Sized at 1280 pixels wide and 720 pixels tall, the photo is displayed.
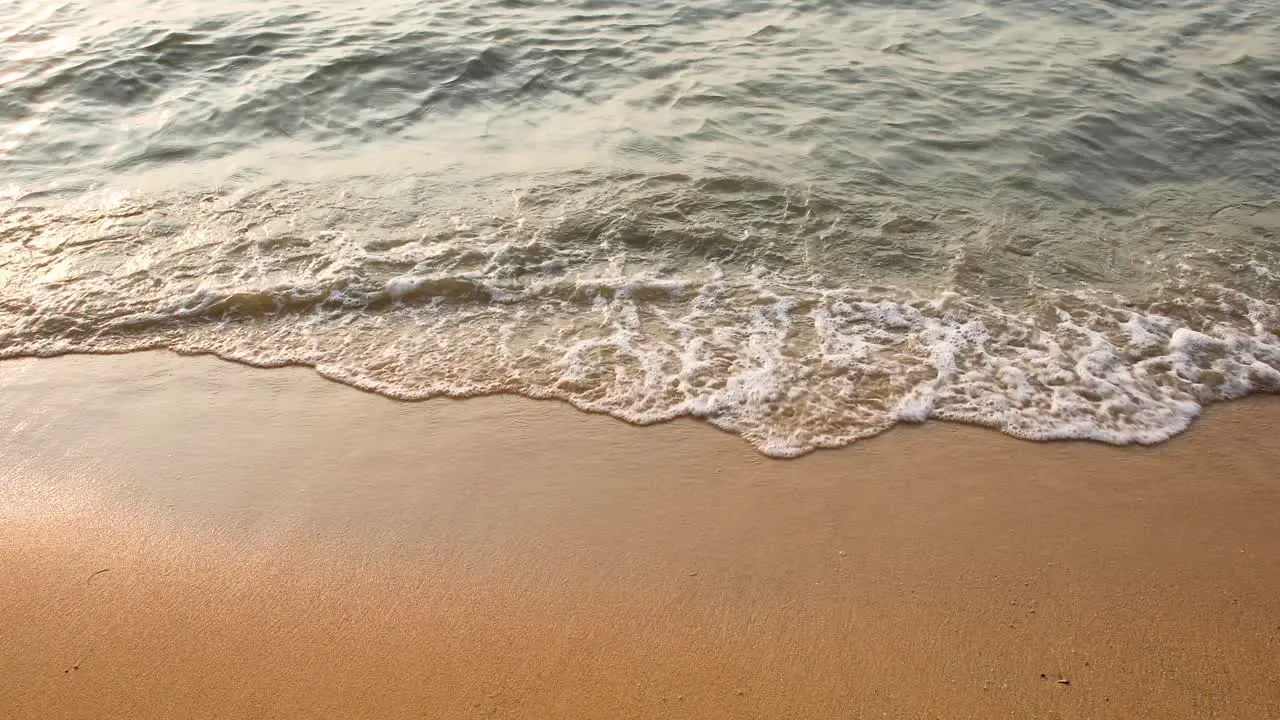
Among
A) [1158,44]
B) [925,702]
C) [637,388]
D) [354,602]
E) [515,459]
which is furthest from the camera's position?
[1158,44]

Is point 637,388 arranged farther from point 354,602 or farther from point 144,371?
point 144,371

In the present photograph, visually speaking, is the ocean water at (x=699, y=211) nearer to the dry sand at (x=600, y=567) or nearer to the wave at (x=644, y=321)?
the wave at (x=644, y=321)

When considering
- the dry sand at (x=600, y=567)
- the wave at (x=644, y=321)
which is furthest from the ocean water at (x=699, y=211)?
the dry sand at (x=600, y=567)

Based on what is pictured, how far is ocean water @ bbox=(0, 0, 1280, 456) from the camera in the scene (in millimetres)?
4156

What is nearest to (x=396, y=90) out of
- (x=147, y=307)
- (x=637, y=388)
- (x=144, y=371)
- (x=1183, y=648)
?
(x=147, y=307)

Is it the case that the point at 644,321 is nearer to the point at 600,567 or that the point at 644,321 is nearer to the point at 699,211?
the point at 699,211

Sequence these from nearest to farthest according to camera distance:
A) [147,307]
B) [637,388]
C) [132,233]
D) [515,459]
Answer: [515,459] < [637,388] < [147,307] < [132,233]

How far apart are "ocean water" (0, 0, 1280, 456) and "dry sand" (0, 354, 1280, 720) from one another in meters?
0.31

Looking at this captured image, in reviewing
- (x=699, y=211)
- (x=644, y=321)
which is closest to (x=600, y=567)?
(x=644, y=321)

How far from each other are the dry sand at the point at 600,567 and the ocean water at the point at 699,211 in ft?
1.01

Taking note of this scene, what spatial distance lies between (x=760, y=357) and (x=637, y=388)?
2.01ft

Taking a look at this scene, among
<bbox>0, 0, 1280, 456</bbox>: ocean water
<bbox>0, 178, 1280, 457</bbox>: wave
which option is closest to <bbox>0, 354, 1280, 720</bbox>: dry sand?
<bbox>0, 178, 1280, 457</bbox>: wave

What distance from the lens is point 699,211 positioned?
5.54m

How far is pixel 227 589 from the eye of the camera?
117 inches
